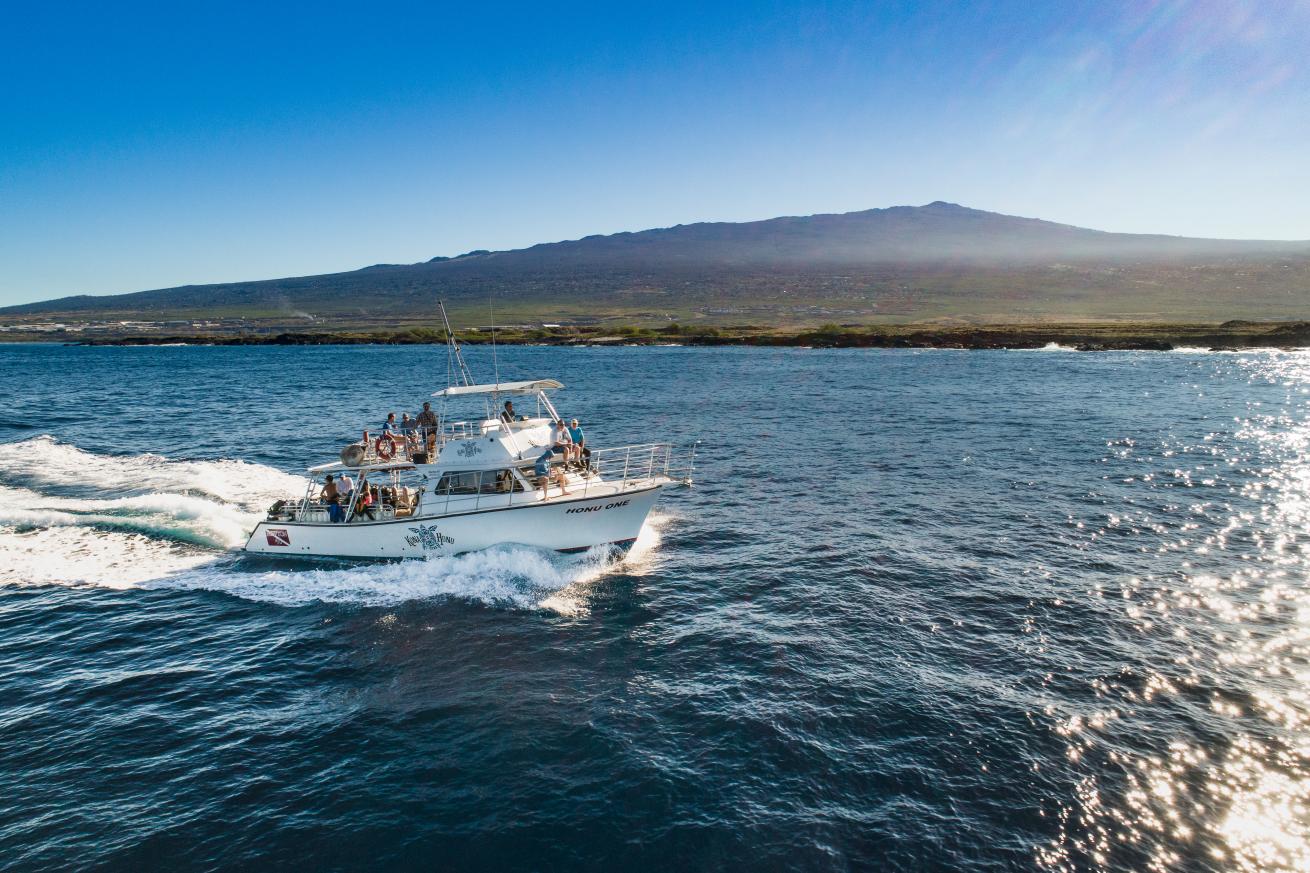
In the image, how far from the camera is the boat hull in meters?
22.6

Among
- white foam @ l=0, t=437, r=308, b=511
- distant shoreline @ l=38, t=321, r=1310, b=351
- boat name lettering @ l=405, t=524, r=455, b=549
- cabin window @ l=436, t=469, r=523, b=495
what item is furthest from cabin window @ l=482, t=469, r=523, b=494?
distant shoreline @ l=38, t=321, r=1310, b=351

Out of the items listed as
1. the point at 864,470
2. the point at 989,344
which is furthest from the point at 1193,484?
the point at 989,344

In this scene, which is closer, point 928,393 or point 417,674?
point 417,674

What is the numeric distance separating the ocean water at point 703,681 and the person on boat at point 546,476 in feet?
6.78

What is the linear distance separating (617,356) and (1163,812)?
98.1 metres

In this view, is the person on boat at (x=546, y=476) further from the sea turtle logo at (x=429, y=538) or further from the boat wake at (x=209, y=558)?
the sea turtle logo at (x=429, y=538)

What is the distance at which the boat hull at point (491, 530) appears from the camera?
2256 cm

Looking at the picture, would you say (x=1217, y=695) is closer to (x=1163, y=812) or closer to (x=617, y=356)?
(x=1163, y=812)

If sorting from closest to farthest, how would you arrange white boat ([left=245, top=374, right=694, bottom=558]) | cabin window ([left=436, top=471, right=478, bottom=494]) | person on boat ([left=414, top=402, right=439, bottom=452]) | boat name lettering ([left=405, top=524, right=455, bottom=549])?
white boat ([left=245, top=374, right=694, bottom=558]), boat name lettering ([left=405, top=524, right=455, bottom=549]), cabin window ([left=436, top=471, right=478, bottom=494]), person on boat ([left=414, top=402, right=439, bottom=452])

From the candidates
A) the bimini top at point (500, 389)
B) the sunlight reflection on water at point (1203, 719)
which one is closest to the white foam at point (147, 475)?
the bimini top at point (500, 389)

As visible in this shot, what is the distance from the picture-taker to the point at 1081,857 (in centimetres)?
1100

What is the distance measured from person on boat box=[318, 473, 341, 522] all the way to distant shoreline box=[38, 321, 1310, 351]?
99.0m

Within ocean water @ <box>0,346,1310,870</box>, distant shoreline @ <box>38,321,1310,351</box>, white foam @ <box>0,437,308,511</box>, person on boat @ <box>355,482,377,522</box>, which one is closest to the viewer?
ocean water @ <box>0,346,1310,870</box>

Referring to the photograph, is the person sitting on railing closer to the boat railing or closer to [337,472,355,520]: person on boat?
[337,472,355,520]: person on boat
